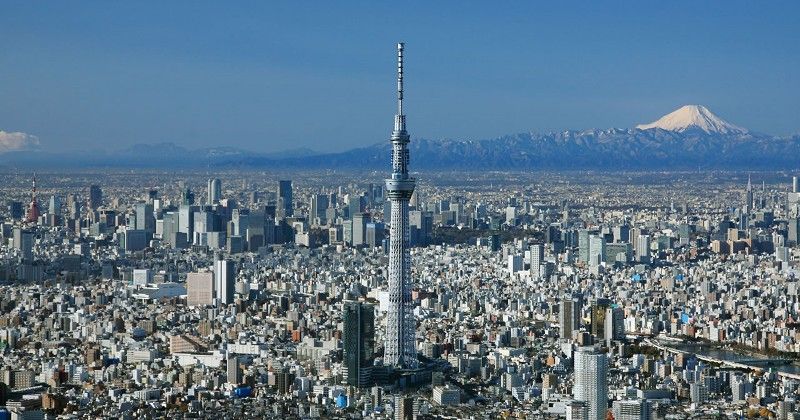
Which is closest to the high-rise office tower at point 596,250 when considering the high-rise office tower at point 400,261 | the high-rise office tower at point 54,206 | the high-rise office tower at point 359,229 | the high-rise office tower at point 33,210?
the high-rise office tower at point 359,229

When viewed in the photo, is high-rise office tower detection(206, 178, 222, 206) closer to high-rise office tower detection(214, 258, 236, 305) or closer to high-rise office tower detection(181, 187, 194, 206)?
high-rise office tower detection(181, 187, 194, 206)

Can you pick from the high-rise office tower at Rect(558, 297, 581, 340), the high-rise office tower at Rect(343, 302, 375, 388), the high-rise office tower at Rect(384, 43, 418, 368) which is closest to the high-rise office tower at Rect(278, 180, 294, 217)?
the high-rise office tower at Rect(558, 297, 581, 340)

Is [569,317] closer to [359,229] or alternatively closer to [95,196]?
[359,229]

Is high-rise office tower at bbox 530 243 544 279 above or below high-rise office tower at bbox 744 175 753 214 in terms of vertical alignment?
below

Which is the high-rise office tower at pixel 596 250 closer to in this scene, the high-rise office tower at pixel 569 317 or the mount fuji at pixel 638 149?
the high-rise office tower at pixel 569 317

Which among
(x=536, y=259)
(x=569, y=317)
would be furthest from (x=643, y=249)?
(x=569, y=317)

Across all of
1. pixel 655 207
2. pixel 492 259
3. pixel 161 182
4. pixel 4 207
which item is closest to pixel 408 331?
pixel 492 259
